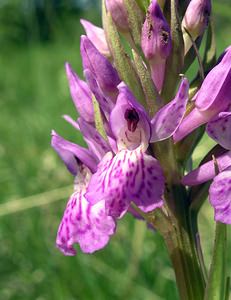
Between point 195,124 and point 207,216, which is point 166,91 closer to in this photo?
point 195,124

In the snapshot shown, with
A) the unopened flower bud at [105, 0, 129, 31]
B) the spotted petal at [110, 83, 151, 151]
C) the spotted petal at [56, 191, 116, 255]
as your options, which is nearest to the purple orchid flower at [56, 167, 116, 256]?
the spotted petal at [56, 191, 116, 255]

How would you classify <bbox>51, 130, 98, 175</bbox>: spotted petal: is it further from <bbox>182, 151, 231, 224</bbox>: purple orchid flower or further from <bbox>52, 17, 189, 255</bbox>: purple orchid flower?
<bbox>182, 151, 231, 224</bbox>: purple orchid flower

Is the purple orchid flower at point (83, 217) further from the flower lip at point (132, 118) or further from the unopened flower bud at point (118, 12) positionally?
the unopened flower bud at point (118, 12)

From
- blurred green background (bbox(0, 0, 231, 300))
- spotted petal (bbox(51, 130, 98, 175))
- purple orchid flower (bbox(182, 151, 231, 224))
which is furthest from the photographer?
blurred green background (bbox(0, 0, 231, 300))

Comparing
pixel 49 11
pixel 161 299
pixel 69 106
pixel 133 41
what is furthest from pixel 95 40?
pixel 69 106

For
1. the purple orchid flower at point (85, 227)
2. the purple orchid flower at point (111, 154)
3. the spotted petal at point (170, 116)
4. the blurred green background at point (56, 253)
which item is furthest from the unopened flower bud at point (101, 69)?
the blurred green background at point (56, 253)

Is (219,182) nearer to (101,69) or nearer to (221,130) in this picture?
(221,130)

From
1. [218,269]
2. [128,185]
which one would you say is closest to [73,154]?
[128,185]
